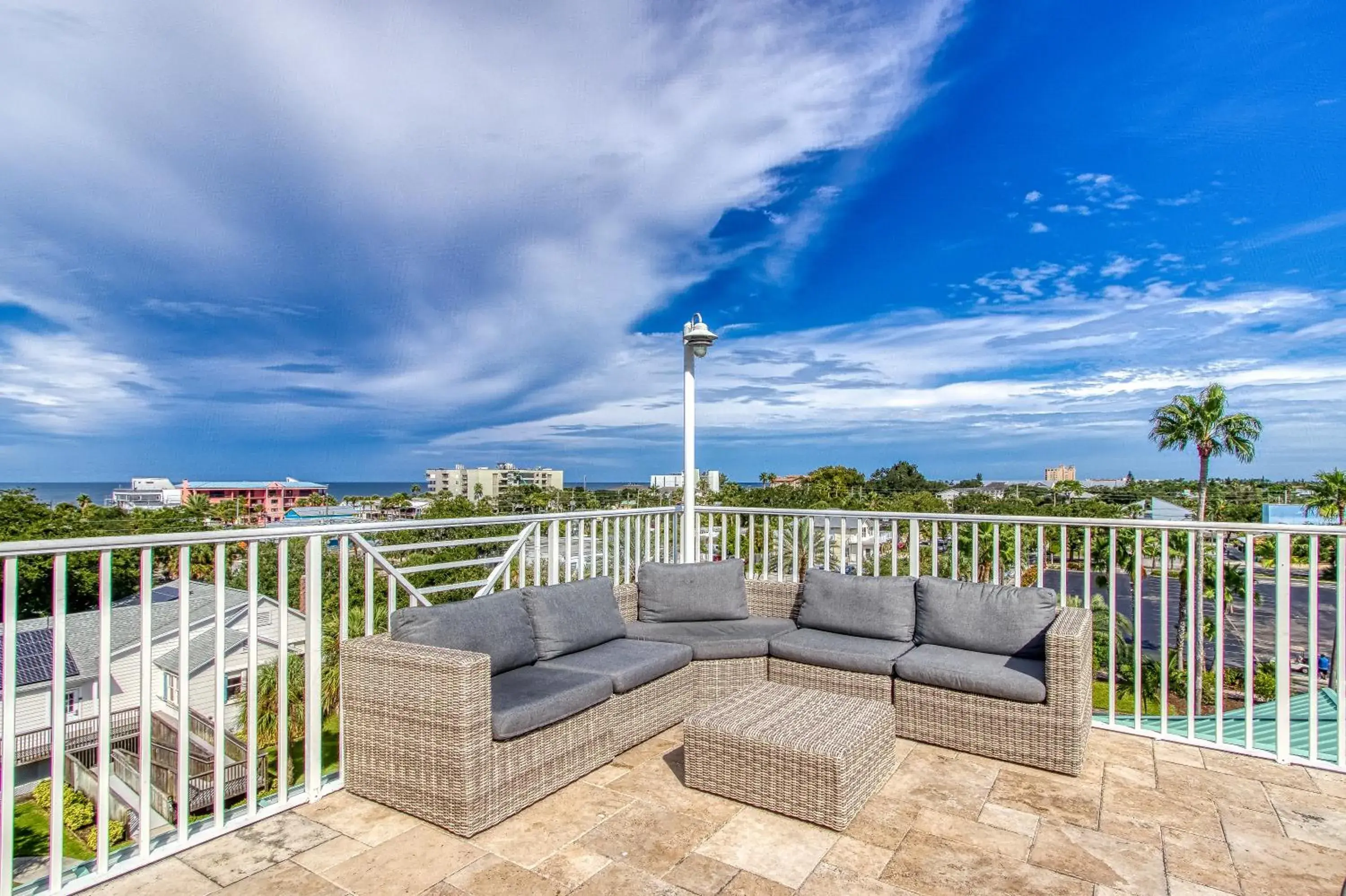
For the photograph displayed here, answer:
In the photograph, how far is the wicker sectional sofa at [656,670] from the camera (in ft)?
8.32

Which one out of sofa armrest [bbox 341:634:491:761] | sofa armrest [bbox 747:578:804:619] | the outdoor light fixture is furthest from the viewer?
the outdoor light fixture

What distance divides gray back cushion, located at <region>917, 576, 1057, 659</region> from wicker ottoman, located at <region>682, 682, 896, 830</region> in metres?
0.88

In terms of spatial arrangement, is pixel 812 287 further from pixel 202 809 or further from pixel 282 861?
pixel 202 809

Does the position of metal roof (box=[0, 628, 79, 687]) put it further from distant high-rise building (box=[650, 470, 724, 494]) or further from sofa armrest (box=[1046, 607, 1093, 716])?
distant high-rise building (box=[650, 470, 724, 494])

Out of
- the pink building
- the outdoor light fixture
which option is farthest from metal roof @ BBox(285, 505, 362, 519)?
the pink building

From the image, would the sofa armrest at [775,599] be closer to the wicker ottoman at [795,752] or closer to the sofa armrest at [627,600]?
the sofa armrest at [627,600]

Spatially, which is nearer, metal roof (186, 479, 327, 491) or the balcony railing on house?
the balcony railing on house

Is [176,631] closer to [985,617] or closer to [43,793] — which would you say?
[985,617]

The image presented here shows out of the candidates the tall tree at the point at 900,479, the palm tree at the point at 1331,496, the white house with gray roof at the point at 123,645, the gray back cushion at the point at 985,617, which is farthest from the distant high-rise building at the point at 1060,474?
the white house with gray roof at the point at 123,645

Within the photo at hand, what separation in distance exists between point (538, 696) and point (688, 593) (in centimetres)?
166

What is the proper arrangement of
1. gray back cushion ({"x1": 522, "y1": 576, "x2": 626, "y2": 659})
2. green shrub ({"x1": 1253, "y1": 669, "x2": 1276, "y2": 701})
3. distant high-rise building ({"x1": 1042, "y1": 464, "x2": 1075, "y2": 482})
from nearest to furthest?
1. gray back cushion ({"x1": 522, "y1": 576, "x2": 626, "y2": 659})
2. green shrub ({"x1": 1253, "y1": 669, "x2": 1276, "y2": 701})
3. distant high-rise building ({"x1": 1042, "y1": 464, "x2": 1075, "y2": 482})

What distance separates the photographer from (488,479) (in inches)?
1496

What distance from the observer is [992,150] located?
31.7 ft

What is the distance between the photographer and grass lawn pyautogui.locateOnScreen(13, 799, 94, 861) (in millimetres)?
10609
